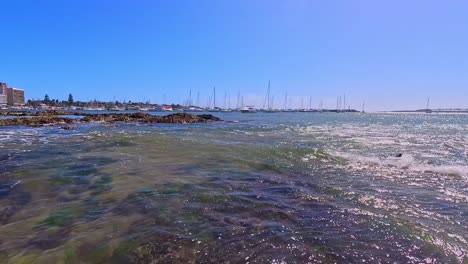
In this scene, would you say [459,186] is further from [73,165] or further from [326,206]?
[73,165]

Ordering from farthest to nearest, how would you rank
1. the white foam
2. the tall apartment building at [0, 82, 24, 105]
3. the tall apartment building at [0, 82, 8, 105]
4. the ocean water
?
the tall apartment building at [0, 82, 24, 105], the tall apartment building at [0, 82, 8, 105], the white foam, the ocean water

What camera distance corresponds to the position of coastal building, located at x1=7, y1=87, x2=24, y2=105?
168250 millimetres

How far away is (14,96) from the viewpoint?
177250mm

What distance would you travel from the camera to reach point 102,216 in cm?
624

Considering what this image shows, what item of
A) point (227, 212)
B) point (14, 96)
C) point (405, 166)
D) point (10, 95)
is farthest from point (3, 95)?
point (227, 212)

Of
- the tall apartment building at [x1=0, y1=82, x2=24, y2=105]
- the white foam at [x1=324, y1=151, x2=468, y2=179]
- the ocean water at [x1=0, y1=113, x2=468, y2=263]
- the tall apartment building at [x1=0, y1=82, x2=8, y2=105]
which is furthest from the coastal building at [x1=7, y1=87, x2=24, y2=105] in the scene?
the white foam at [x1=324, y1=151, x2=468, y2=179]

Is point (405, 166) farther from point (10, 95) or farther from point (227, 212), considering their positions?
point (10, 95)

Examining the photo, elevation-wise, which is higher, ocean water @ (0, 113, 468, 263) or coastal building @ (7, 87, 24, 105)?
coastal building @ (7, 87, 24, 105)

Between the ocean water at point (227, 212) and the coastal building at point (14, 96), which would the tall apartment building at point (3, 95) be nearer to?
the coastal building at point (14, 96)

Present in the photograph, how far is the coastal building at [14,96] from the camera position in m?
168

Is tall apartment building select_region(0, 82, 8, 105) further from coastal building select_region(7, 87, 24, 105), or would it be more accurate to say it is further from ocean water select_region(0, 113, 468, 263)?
ocean water select_region(0, 113, 468, 263)

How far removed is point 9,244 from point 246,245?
11.2ft

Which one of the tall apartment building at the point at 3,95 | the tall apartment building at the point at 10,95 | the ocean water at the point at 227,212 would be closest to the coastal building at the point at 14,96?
the tall apartment building at the point at 10,95

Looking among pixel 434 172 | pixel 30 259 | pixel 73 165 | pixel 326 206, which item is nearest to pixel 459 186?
pixel 434 172
